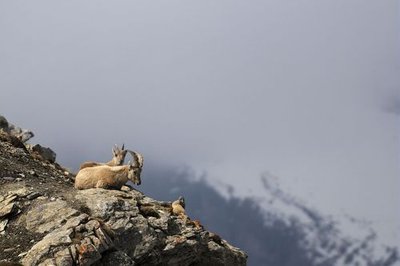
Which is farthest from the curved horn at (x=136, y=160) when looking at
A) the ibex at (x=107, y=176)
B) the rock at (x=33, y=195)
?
the rock at (x=33, y=195)

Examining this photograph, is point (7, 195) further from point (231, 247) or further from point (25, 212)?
point (231, 247)

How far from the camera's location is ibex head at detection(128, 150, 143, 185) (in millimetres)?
32156

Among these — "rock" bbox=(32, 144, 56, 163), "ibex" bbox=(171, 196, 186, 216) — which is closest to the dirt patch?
"rock" bbox=(32, 144, 56, 163)

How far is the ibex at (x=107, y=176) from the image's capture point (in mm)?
29484

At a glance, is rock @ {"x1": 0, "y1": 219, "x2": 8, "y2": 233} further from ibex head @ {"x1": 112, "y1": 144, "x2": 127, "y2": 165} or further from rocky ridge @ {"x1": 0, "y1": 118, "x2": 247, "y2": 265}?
ibex head @ {"x1": 112, "y1": 144, "x2": 127, "y2": 165}

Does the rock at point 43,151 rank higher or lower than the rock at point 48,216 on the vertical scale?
higher

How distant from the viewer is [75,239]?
22.6 meters

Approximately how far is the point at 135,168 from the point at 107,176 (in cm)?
257

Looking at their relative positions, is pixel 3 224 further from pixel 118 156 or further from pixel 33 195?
pixel 118 156

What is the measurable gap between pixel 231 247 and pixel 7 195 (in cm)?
1405

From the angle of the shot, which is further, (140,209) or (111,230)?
(140,209)

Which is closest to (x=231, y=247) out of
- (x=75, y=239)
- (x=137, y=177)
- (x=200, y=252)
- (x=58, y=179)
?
(x=200, y=252)

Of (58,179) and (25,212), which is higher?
(58,179)

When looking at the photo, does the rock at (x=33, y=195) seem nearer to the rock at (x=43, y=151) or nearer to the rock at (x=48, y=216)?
the rock at (x=48, y=216)
